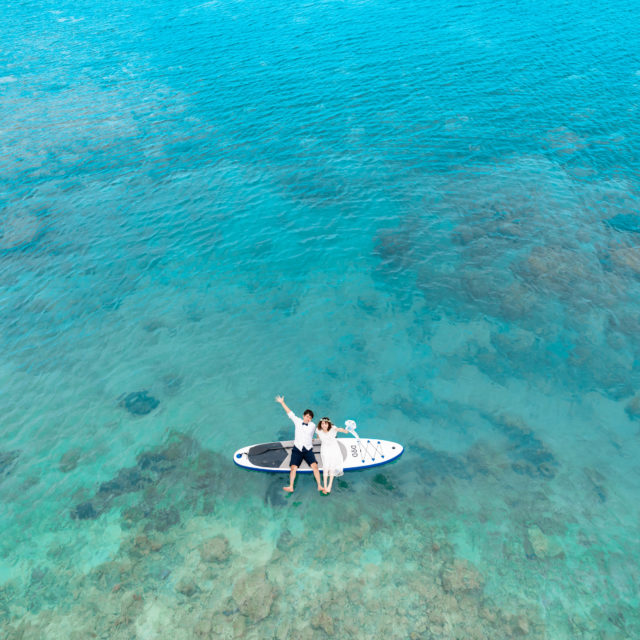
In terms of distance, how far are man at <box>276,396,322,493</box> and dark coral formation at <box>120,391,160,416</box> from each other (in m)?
8.60

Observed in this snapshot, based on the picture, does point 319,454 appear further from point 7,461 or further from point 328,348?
point 7,461

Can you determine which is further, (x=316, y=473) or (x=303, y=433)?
(x=316, y=473)

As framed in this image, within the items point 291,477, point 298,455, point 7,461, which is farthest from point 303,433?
point 7,461

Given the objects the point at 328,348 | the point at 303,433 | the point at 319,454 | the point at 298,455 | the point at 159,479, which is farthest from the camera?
the point at 328,348

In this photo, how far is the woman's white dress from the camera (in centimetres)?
1823

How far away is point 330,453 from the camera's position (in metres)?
18.6

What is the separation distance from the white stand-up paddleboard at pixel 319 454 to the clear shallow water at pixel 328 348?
76 cm

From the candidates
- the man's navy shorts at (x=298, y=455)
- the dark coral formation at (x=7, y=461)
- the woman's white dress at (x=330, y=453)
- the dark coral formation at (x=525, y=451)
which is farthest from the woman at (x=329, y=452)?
the dark coral formation at (x=7, y=461)

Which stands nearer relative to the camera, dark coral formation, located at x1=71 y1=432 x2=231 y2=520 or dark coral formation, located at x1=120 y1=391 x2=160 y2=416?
dark coral formation, located at x1=71 y1=432 x2=231 y2=520

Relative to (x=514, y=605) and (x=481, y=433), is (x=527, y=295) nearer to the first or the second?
(x=481, y=433)

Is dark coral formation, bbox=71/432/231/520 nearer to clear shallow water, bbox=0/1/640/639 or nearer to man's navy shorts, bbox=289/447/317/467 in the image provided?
clear shallow water, bbox=0/1/640/639

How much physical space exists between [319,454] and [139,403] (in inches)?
409

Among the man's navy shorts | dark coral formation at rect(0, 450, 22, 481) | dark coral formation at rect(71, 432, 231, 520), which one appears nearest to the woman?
the man's navy shorts

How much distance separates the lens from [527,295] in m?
28.1
